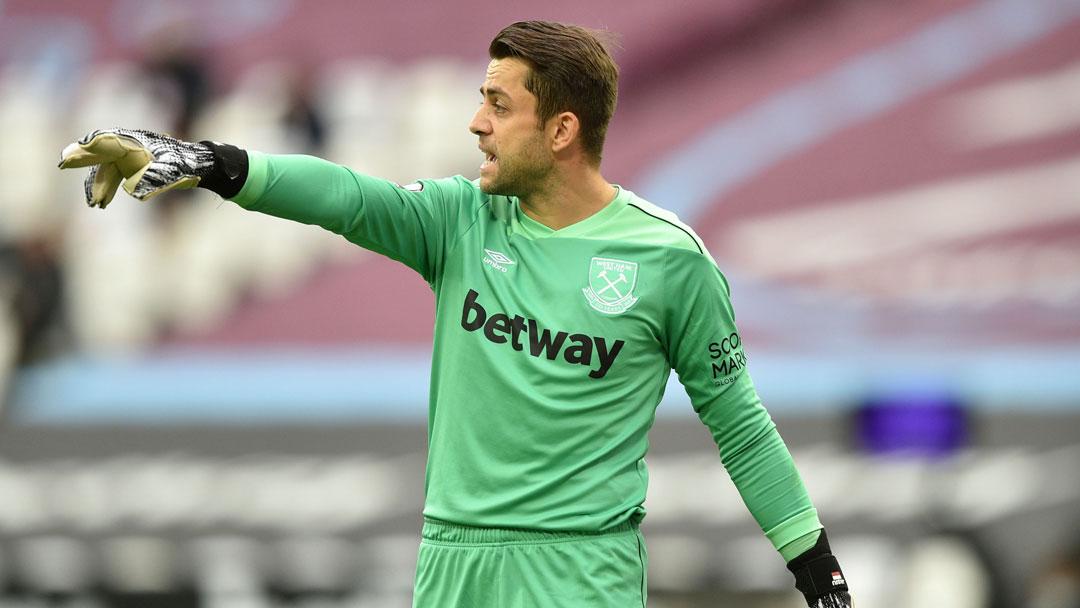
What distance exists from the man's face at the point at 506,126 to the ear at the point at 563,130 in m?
0.05

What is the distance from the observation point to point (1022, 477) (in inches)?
297

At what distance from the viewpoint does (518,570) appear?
337 cm

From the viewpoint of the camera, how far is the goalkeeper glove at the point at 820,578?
11.7 feet

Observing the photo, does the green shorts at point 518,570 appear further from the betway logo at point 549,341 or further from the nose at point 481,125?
the nose at point 481,125

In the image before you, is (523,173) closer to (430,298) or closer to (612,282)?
(612,282)

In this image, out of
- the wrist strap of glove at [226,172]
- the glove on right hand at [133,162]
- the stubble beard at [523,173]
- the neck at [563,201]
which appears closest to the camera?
the glove on right hand at [133,162]

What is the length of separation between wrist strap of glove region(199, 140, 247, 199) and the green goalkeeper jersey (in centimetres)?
15

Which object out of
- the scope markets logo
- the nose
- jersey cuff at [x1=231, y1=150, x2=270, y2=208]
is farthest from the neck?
jersey cuff at [x1=231, y1=150, x2=270, y2=208]

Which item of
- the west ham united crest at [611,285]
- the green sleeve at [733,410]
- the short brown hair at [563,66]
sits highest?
the short brown hair at [563,66]

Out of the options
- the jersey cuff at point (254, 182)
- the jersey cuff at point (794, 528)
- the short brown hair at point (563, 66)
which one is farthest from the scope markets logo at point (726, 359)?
the jersey cuff at point (254, 182)

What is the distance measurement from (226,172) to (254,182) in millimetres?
66

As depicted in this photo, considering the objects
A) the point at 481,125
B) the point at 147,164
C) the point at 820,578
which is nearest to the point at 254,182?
the point at 147,164

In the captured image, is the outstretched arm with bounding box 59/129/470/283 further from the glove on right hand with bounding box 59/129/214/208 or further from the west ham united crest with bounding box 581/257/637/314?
the west ham united crest with bounding box 581/257/637/314

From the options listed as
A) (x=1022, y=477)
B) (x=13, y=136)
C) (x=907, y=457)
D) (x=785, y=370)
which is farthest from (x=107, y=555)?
(x=1022, y=477)
